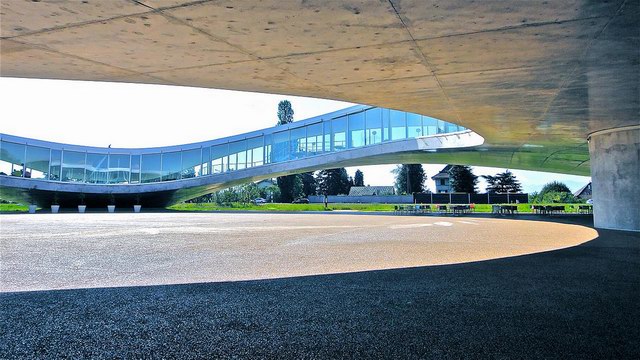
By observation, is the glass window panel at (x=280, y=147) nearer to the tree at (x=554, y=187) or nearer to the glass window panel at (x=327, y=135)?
the glass window panel at (x=327, y=135)

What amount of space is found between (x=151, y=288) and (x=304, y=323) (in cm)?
261

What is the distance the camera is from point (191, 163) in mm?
44031

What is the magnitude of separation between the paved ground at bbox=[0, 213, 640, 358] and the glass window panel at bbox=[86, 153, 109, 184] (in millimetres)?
36144

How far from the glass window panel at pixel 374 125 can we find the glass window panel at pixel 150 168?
24.0 metres

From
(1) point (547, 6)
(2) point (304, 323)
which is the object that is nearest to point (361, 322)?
(2) point (304, 323)

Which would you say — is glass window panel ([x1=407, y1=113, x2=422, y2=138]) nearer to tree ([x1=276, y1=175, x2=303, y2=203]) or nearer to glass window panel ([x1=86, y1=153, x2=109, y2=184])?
glass window panel ([x1=86, y1=153, x2=109, y2=184])

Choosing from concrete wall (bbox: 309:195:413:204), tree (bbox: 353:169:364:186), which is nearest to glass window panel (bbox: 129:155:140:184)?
concrete wall (bbox: 309:195:413:204)

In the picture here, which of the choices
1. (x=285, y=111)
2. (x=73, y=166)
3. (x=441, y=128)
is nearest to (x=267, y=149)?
(x=441, y=128)

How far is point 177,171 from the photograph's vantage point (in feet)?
144

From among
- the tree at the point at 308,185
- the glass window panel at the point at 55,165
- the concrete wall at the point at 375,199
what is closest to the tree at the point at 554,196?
the concrete wall at the point at 375,199

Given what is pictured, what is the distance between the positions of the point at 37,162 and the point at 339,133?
28.4 metres

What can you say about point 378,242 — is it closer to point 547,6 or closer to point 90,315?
point 547,6

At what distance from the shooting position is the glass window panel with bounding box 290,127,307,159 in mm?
38406

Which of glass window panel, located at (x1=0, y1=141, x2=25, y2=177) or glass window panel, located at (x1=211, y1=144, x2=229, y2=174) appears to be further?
glass window panel, located at (x1=211, y1=144, x2=229, y2=174)
